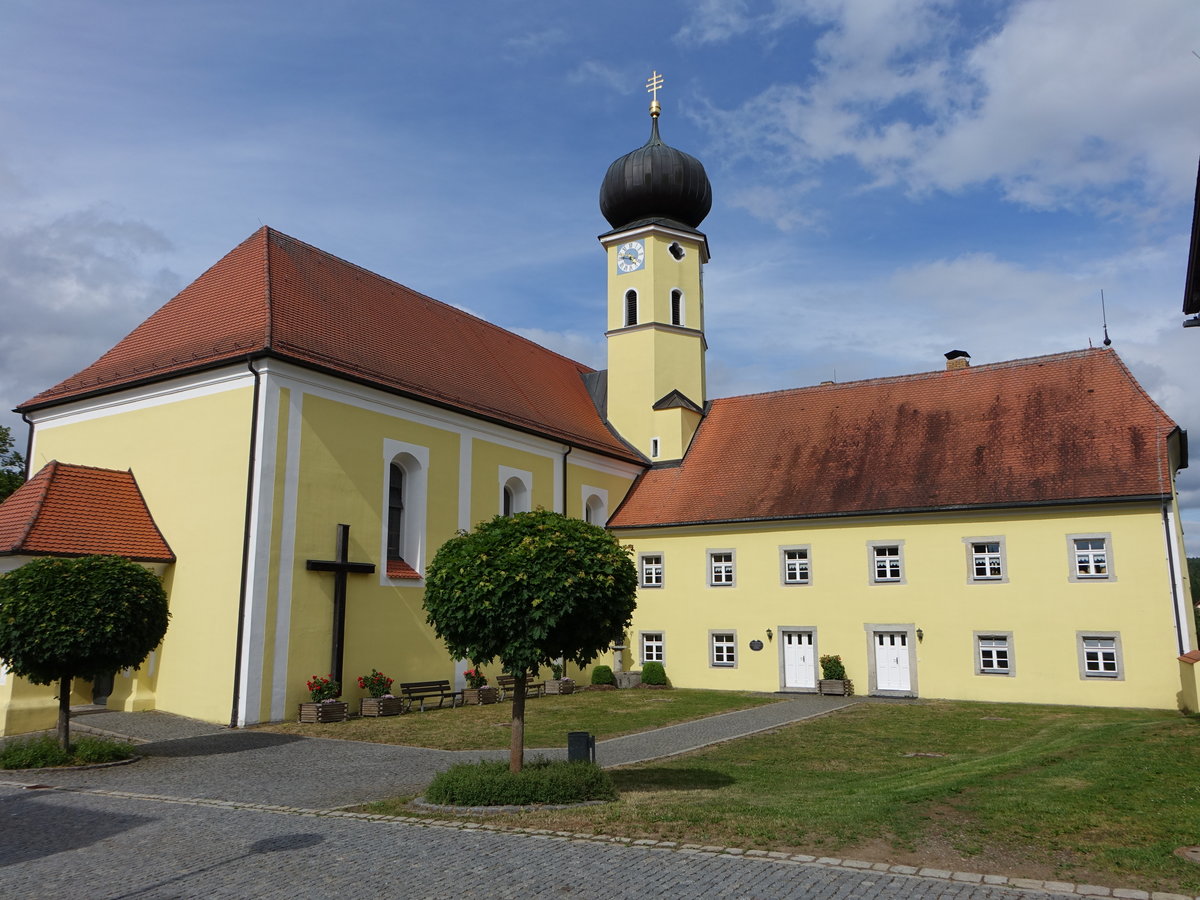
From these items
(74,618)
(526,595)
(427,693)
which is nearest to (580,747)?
(526,595)

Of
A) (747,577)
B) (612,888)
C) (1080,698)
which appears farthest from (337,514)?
(1080,698)

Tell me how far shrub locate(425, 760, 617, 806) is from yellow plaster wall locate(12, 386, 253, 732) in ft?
29.7

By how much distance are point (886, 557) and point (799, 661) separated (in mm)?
3621

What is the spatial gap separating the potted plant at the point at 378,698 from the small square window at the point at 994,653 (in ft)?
44.6

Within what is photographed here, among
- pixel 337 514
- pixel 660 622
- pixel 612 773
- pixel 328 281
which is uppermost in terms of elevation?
pixel 328 281

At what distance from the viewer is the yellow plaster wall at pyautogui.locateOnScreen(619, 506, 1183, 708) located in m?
20.8

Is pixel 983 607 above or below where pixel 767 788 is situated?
above

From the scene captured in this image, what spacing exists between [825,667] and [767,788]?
14.0 m

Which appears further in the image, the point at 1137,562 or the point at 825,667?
the point at 825,667

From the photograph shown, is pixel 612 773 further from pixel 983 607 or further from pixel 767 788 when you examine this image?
pixel 983 607

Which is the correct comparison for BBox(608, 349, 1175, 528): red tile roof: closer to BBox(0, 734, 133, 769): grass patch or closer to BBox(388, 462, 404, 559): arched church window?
BBox(388, 462, 404, 559): arched church window

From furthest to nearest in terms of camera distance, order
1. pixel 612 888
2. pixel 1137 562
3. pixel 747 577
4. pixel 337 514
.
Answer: pixel 747 577 → pixel 1137 562 → pixel 337 514 → pixel 612 888

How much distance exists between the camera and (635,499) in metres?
29.5

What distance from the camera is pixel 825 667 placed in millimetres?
23953
